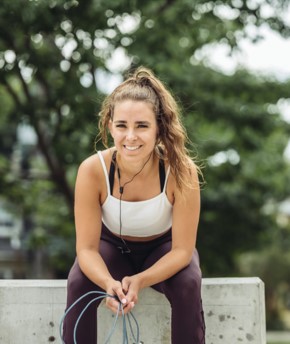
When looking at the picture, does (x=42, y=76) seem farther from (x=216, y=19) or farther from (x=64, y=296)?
(x=64, y=296)

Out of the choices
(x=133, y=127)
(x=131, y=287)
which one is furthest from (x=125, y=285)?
(x=133, y=127)

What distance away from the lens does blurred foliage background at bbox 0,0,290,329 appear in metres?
8.88

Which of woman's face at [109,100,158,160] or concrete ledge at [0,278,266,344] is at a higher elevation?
woman's face at [109,100,158,160]

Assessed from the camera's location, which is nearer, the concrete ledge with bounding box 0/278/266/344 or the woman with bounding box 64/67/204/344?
the woman with bounding box 64/67/204/344

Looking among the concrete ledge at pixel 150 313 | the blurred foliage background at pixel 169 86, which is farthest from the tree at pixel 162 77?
the concrete ledge at pixel 150 313

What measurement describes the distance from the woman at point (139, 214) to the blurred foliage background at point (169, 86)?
311 centimetres

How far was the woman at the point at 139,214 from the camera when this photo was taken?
10.3 ft

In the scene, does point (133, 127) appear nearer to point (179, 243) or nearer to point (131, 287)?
A: point (179, 243)

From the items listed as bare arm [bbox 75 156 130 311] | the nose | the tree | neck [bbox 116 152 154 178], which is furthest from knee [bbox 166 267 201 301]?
the tree

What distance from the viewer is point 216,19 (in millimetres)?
9531

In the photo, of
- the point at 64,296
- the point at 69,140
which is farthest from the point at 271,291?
the point at 64,296

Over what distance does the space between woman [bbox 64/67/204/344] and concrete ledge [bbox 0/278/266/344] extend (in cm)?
23

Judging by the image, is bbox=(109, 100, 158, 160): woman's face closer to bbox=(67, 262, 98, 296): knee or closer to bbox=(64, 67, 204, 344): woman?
bbox=(64, 67, 204, 344): woman

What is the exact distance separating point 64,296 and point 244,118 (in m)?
8.24
